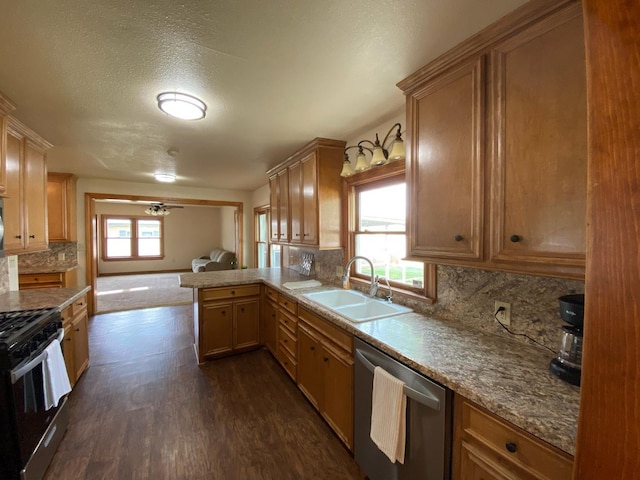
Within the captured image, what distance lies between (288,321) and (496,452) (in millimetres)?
1892

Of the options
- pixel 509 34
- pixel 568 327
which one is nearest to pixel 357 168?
pixel 509 34

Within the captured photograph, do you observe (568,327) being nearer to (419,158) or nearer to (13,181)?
(419,158)

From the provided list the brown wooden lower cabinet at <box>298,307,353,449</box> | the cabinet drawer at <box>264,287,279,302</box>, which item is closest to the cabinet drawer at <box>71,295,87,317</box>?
the cabinet drawer at <box>264,287,279,302</box>

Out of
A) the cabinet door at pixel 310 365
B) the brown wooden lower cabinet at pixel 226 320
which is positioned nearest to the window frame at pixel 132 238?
the brown wooden lower cabinet at pixel 226 320

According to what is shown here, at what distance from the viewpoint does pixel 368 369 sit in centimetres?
149

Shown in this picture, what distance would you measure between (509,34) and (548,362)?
1393 millimetres

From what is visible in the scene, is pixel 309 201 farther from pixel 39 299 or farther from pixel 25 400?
pixel 39 299

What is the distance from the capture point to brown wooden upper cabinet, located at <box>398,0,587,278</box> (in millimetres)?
939

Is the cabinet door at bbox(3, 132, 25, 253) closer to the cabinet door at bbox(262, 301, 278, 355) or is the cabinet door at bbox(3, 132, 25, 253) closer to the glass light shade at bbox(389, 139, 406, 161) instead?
the cabinet door at bbox(262, 301, 278, 355)

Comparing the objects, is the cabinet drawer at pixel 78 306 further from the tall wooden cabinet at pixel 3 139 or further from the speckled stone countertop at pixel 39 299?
the tall wooden cabinet at pixel 3 139

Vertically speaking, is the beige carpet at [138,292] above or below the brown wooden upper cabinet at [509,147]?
below

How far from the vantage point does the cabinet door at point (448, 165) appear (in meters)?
1.22

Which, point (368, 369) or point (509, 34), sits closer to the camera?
point (509, 34)

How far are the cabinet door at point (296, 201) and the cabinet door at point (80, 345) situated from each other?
220 centimetres
